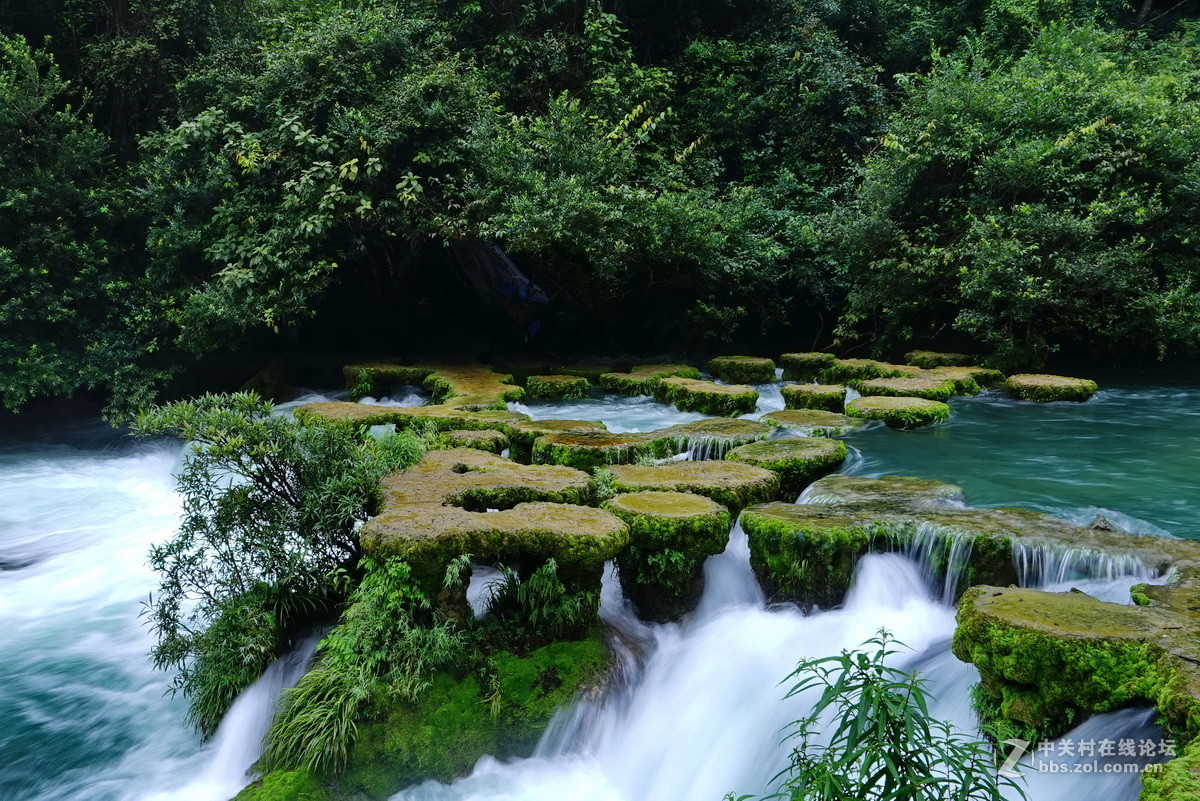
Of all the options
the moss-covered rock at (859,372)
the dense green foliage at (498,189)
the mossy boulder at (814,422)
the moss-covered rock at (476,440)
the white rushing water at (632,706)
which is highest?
A: the dense green foliage at (498,189)

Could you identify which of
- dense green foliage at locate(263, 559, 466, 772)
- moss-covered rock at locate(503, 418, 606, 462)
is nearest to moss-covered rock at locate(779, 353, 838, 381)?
moss-covered rock at locate(503, 418, 606, 462)

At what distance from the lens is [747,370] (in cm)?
1277

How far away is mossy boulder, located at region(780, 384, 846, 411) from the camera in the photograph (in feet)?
32.6

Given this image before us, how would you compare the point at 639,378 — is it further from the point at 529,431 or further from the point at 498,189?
the point at 529,431

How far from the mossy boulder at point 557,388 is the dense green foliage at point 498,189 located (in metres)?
1.89

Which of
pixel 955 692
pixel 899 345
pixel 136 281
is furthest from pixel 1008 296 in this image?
pixel 136 281

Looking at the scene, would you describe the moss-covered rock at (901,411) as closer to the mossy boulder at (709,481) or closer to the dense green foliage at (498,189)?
the mossy boulder at (709,481)

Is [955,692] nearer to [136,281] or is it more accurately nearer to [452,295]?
[136,281]

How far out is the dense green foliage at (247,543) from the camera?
16.6 feet

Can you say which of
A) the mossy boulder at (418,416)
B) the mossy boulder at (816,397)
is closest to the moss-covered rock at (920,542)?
the mossy boulder at (418,416)

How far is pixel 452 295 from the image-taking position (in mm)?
17422

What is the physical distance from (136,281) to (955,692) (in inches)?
500

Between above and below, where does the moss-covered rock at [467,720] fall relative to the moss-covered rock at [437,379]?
below

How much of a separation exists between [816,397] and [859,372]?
211 centimetres
